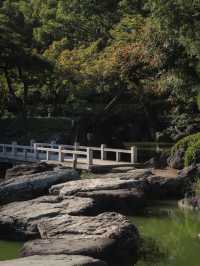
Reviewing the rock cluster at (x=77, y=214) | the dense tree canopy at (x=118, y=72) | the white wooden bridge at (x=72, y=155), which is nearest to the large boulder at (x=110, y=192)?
the rock cluster at (x=77, y=214)

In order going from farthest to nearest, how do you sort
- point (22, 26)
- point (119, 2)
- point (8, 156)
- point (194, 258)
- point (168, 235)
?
point (22, 26)
point (119, 2)
point (8, 156)
point (168, 235)
point (194, 258)

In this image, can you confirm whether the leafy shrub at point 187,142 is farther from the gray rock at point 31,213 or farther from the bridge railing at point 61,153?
the gray rock at point 31,213

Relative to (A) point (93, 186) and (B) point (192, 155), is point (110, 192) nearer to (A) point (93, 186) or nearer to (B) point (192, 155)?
(A) point (93, 186)

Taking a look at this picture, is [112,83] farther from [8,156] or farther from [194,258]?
[194,258]

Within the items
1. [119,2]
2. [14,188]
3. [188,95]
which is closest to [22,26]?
[119,2]

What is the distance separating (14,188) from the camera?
64.1ft

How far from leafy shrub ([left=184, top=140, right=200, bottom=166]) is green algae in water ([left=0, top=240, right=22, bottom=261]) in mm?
10857

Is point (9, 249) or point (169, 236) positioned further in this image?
point (169, 236)

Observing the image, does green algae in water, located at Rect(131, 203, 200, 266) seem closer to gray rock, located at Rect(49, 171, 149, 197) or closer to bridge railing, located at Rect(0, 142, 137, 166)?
gray rock, located at Rect(49, 171, 149, 197)

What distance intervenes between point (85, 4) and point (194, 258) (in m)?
54.5

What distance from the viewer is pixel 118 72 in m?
37.8

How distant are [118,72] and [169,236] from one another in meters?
23.2

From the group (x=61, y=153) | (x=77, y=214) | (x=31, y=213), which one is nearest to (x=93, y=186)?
(x=77, y=214)

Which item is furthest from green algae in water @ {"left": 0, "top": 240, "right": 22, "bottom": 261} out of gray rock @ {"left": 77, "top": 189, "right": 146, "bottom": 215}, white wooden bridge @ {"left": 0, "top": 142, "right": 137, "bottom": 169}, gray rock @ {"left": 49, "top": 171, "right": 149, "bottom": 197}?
white wooden bridge @ {"left": 0, "top": 142, "right": 137, "bottom": 169}
